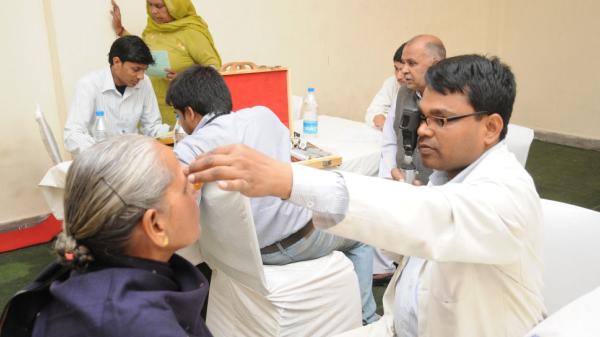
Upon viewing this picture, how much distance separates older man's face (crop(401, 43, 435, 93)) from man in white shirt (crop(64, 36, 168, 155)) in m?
1.46

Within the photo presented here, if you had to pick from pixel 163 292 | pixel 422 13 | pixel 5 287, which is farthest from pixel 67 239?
pixel 422 13

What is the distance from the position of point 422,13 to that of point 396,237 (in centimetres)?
523

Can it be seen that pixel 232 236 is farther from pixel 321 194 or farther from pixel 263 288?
pixel 321 194

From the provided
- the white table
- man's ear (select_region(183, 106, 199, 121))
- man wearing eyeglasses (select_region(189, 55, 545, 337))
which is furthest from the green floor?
man wearing eyeglasses (select_region(189, 55, 545, 337))

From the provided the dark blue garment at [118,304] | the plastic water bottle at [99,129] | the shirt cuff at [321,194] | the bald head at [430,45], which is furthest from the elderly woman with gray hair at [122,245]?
the bald head at [430,45]

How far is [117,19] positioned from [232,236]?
2.52m

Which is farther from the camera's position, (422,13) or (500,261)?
(422,13)

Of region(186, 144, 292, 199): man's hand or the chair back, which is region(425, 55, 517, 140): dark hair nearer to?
region(186, 144, 292, 199): man's hand

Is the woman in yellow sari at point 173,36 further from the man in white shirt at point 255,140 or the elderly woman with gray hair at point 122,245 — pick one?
the elderly woman with gray hair at point 122,245

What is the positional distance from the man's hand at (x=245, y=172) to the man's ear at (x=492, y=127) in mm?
563

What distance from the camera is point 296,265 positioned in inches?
79.4

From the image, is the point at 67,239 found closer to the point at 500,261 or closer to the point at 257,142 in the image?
the point at 500,261

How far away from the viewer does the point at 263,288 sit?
1803 millimetres

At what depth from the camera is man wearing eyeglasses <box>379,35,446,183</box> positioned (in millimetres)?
2793
